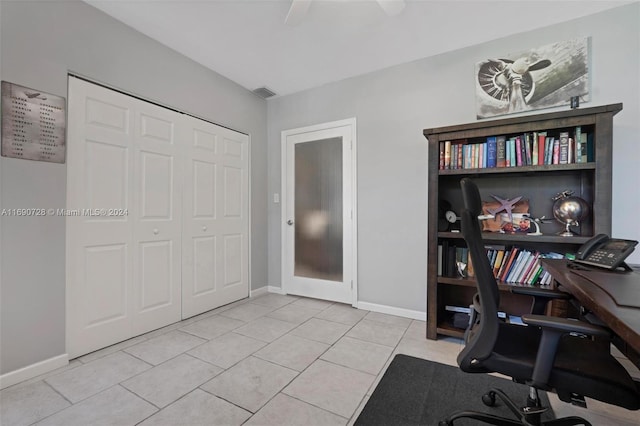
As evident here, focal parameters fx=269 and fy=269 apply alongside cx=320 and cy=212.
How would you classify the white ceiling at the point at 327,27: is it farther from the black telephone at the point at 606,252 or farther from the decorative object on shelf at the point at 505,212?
the black telephone at the point at 606,252

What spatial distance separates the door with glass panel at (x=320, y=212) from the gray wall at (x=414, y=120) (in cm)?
14

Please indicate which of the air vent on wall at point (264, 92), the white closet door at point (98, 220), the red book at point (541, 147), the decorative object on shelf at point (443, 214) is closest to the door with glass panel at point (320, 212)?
the air vent on wall at point (264, 92)

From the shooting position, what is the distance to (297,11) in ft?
6.31

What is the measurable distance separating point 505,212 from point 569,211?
0.41m

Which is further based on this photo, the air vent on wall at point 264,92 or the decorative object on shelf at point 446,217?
the air vent on wall at point 264,92

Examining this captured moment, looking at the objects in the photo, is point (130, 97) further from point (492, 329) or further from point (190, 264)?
point (492, 329)

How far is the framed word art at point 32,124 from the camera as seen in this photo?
1734 mm

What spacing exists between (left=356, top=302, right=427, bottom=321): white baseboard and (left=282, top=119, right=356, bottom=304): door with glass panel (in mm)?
149

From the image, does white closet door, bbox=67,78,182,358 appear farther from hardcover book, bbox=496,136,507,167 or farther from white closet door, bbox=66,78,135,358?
hardcover book, bbox=496,136,507,167

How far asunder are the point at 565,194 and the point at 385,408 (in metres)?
2.13

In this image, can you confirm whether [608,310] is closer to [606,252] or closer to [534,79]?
[606,252]

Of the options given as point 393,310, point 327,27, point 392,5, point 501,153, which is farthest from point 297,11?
point 393,310

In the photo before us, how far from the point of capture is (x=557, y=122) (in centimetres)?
196

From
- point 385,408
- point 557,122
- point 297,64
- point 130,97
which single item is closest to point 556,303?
point 557,122
